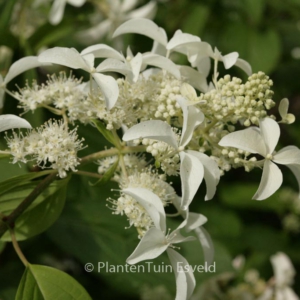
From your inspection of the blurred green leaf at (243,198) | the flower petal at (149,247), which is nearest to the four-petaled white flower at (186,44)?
the flower petal at (149,247)

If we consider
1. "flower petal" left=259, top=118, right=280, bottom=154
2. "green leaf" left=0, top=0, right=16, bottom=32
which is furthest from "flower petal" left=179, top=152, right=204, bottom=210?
"green leaf" left=0, top=0, right=16, bottom=32

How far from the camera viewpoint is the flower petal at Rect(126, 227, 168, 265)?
2.47 ft

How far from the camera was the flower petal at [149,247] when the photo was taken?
0.75 m

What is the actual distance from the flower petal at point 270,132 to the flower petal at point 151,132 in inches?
5.7

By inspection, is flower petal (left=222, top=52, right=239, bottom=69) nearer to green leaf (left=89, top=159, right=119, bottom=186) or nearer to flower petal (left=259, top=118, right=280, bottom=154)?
flower petal (left=259, top=118, right=280, bottom=154)

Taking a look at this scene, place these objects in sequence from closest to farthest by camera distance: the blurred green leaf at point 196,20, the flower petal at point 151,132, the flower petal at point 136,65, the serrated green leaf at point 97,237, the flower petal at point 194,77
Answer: the flower petal at point 151,132
the flower petal at point 136,65
the flower petal at point 194,77
the serrated green leaf at point 97,237
the blurred green leaf at point 196,20

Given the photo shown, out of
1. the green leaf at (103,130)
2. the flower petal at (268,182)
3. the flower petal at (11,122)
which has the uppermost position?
the flower petal at (11,122)

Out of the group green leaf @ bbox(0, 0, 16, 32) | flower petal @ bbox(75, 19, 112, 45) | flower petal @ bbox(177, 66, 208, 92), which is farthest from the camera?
flower petal @ bbox(75, 19, 112, 45)

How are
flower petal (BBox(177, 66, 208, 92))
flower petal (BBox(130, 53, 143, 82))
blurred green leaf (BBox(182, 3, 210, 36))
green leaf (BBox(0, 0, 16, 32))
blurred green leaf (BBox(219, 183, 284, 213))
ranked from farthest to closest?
blurred green leaf (BBox(219, 183, 284, 213)), blurred green leaf (BBox(182, 3, 210, 36)), green leaf (BBox(0, 0, 16, 32)), flower petal (BBox(177, 66, 208, 92)), flower petal (BBox(130, 53, 143, 82))

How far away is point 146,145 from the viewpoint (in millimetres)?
829

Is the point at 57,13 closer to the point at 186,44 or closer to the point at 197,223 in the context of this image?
the point at 186,44

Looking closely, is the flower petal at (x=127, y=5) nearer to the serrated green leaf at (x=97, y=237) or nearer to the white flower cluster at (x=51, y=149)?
the serrated green leaf at (x=97, y=237)

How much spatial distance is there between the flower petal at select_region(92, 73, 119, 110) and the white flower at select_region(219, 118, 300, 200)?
0.59ft

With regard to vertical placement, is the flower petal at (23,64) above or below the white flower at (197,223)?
above
